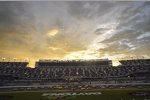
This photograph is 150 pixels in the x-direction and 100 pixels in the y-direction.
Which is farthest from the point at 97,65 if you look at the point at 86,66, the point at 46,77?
the point at 46,77

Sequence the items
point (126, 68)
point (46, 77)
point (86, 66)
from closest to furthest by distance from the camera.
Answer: point (46, 77) → point (126, 68) → point (86, 66)

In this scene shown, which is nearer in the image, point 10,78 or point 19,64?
point 10,78

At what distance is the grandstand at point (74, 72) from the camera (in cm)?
7719

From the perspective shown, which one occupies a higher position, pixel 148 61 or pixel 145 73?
pixel 148 61

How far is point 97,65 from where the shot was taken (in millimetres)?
101062

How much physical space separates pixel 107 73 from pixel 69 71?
17800 millimetres

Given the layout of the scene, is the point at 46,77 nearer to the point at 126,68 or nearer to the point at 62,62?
the point at 62,62

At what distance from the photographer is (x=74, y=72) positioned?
91.5 metres

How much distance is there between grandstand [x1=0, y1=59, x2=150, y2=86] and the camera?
7719 cm

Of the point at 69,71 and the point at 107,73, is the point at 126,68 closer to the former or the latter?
the point at 107,73

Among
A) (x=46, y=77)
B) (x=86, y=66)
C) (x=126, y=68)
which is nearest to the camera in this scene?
(x=46, y=77)

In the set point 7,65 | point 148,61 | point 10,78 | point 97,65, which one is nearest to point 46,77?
point 10,78

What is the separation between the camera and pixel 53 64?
10062 centimetres

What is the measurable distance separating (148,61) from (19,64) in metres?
61.8
